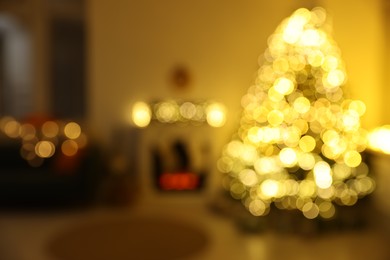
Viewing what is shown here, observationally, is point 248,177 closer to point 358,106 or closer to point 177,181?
point 177,181

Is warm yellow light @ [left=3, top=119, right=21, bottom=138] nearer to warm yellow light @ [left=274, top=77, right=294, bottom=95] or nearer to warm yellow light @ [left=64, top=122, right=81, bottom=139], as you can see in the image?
warm yellow light @ [left=64, top=122, right=81, bottom=139]

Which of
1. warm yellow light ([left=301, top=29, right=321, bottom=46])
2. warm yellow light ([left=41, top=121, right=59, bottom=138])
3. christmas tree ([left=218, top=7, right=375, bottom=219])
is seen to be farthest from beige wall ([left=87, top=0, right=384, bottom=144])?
warm yellow light ([left=301, top=29, right=321, bottom=46])

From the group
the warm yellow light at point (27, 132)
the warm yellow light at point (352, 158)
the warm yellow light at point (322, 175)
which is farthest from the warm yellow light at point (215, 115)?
the warm yellow light at point (27, 132)

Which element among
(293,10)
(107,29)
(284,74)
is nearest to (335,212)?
(284,74)

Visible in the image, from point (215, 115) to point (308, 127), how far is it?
3.44 feet

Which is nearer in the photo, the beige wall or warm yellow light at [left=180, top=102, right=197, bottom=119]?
warm yellow light at [left=180, top=102, right=197, bottom=119]

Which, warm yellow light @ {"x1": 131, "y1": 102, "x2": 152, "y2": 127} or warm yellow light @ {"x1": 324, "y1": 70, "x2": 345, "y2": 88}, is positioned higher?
warm yellow light @ {"x1": 324, "y1": 70, "x2": 345, "y2": 88}

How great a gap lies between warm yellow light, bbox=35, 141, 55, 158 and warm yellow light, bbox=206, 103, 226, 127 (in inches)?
51.8

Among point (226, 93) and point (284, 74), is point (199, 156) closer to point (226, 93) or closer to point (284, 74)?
point (226, 93)

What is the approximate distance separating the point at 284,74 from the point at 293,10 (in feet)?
1.67

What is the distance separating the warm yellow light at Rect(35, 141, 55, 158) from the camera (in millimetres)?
3762

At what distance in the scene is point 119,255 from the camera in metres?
3.10

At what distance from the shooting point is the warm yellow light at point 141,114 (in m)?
3.73

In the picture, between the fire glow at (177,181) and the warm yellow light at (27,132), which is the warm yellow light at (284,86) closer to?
the fire glow at (177,181)
